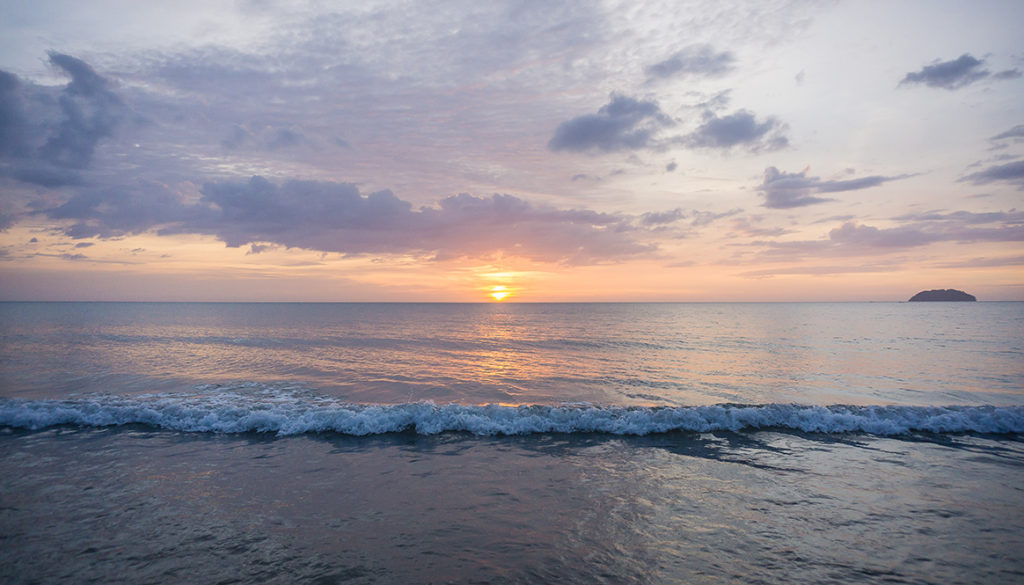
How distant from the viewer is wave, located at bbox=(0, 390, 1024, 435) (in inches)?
671

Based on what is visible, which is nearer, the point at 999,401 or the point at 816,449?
the point at 816,449

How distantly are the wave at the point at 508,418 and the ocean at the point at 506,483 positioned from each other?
0.09 metres

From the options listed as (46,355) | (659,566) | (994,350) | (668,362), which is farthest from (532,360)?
(994,350)

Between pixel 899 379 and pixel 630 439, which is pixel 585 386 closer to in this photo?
pixel 630 439

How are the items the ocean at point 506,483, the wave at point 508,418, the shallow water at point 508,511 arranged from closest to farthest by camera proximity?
the shallow water at point 508,511 → the ocean at point 506,483 → the wave at point 508,418

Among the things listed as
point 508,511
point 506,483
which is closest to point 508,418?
point 506,483

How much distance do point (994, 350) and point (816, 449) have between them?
42141mm

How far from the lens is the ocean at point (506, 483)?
8.20 m

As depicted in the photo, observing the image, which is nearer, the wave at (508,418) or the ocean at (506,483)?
the ocean at (506,483)

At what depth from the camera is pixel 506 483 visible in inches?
474

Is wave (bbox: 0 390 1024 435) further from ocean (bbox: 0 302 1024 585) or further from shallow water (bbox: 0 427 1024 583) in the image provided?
shallow water (bbox: 0 427 1024 583)

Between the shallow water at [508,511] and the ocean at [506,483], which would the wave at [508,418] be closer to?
the ocean at [506,483]

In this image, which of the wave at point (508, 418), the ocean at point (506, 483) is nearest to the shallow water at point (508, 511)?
the ocean at point (506, 483)

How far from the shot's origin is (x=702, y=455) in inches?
567
